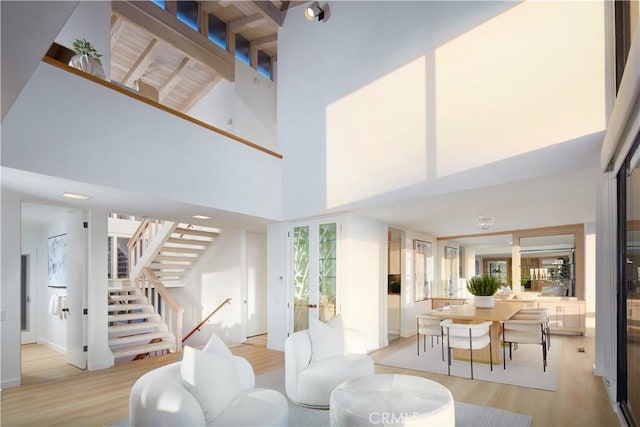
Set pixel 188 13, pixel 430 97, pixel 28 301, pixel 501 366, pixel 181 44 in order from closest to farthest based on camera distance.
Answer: pixel 430 97 < pixel 501 366 < pixel 181 44 < pixel 188 13 < pixel 28 301

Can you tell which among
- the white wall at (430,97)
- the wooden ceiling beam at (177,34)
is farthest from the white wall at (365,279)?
the wooden ceiling beam at (177,34)

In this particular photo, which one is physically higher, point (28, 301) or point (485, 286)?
point (485, 286)

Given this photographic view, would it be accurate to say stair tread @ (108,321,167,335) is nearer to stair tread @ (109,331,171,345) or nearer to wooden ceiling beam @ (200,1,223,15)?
stair tread @ (109,331,171,345)

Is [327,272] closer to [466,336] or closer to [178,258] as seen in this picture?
[466,336]

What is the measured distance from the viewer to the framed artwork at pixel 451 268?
33.6 ft

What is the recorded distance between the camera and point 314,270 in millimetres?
6641

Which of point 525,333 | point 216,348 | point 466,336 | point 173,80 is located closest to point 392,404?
point 216,348

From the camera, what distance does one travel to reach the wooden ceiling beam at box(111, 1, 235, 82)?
676cm

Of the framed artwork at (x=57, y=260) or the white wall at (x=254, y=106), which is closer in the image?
the framed artwork at (x=57, y=260)

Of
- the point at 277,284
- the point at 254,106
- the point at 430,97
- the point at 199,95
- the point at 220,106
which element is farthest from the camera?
the point at 199,95

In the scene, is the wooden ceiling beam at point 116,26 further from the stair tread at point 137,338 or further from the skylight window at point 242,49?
the stair tread at point 137,338

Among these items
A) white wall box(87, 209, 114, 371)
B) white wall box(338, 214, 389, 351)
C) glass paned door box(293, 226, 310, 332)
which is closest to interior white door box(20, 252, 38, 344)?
white wall box(87, 209, 114, 371)

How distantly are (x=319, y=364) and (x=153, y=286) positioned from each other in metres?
4.84

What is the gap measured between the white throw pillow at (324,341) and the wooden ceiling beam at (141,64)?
257 inches
